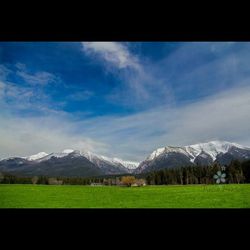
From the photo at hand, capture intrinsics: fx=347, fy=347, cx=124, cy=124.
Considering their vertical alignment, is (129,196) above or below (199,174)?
below

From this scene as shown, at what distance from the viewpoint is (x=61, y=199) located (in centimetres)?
609

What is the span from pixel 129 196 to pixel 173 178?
2410 mm

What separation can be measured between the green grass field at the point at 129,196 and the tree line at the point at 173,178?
0.78 feet

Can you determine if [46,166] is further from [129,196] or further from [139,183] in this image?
[129,196]

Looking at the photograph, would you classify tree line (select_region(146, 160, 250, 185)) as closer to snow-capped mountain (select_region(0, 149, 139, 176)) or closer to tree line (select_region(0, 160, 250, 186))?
tree line (select_region(0, 160, 250, 186))

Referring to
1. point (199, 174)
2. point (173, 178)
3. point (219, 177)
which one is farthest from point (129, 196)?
point (199, 174)

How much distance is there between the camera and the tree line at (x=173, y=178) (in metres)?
7.04

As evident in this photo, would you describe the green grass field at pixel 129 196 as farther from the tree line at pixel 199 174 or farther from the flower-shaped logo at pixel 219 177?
the tree line at pixel 199 174

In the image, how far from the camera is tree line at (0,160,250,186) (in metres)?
7.04

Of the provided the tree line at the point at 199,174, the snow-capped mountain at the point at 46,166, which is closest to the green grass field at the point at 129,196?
the tree line at the point at 199,174

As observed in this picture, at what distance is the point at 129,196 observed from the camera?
674cm
